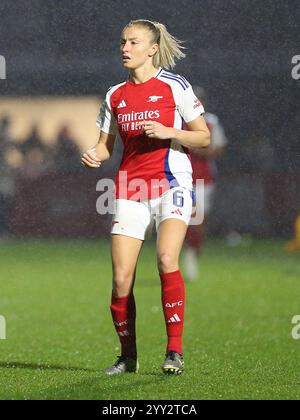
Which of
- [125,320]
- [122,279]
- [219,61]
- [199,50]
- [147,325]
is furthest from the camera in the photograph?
[219,61]

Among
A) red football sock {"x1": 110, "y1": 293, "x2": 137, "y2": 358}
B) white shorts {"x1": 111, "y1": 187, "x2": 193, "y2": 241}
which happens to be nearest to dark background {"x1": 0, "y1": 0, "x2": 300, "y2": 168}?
white shorts {"x1": 111, "y1": 187, "x2": 193, "y2": 241}

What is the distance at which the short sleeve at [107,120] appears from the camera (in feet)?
20.4

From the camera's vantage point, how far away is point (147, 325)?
897 cm

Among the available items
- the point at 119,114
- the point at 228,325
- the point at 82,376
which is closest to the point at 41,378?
the point at 82,376

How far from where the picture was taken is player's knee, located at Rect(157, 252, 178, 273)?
5.99 metres

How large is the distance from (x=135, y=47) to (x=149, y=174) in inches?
26.8

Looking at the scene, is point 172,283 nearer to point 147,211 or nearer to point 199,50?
point 147,211

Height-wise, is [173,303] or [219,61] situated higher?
[219,61]

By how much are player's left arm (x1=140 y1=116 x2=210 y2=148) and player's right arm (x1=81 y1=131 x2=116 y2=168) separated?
0.29m

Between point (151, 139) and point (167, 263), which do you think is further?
point (151, 139)

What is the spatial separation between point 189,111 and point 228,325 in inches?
123

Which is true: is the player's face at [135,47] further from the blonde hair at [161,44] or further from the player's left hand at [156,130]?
the player's left hand at [156,130]

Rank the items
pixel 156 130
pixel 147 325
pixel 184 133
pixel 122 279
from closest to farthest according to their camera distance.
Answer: pixel 156 130, pixel 184 133, pixel 122 279, pixel 147 325

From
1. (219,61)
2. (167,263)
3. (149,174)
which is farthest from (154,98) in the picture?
(219,61)
